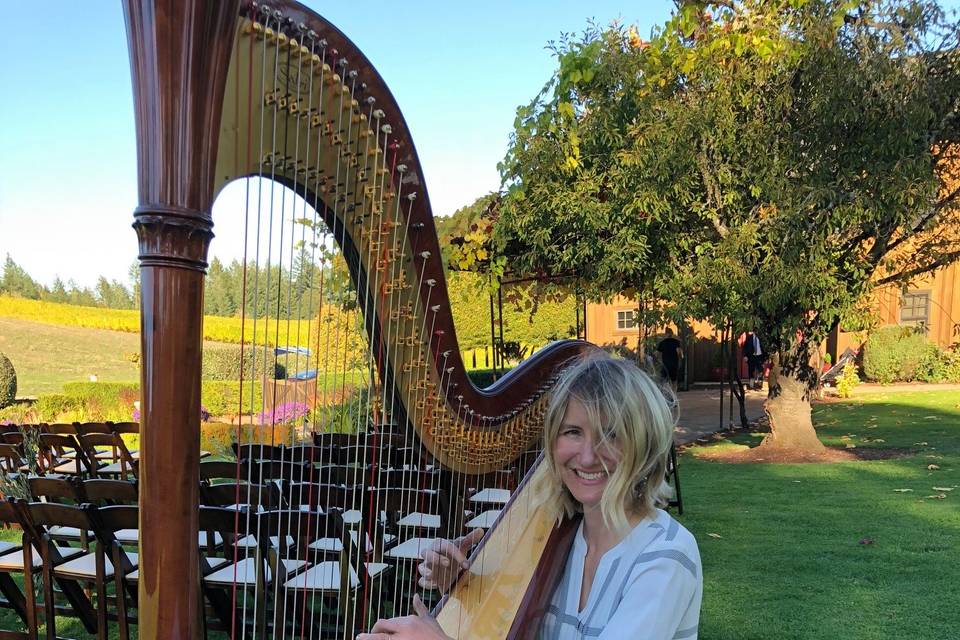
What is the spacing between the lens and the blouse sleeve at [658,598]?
117 centimetres

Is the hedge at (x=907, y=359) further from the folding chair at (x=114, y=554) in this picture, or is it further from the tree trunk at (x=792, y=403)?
the folding chair at (x=114, y=554)

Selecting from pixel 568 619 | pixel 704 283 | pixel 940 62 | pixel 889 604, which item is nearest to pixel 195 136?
pixel 568 619

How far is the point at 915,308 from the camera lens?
2067cm

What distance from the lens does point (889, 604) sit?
4.06 metres

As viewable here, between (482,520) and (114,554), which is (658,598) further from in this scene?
(482,520)

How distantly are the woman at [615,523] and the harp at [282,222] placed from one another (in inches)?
6.9

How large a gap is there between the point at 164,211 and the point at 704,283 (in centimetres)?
715

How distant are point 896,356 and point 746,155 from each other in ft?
46.9

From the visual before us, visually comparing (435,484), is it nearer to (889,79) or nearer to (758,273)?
(758,273)

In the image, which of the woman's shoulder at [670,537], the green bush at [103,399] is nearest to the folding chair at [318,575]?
the woman's shoulder at [670,537]

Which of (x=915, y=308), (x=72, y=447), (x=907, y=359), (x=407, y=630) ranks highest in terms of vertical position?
(x=915, y=308)

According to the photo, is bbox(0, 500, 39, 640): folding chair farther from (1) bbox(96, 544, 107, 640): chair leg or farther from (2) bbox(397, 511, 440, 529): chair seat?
(2) bbox(397, 511, 440, 529): chair seat

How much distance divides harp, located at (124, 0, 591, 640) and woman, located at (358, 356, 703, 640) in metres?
0.17

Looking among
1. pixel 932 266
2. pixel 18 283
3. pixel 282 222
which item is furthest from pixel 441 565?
pixel 18 283
